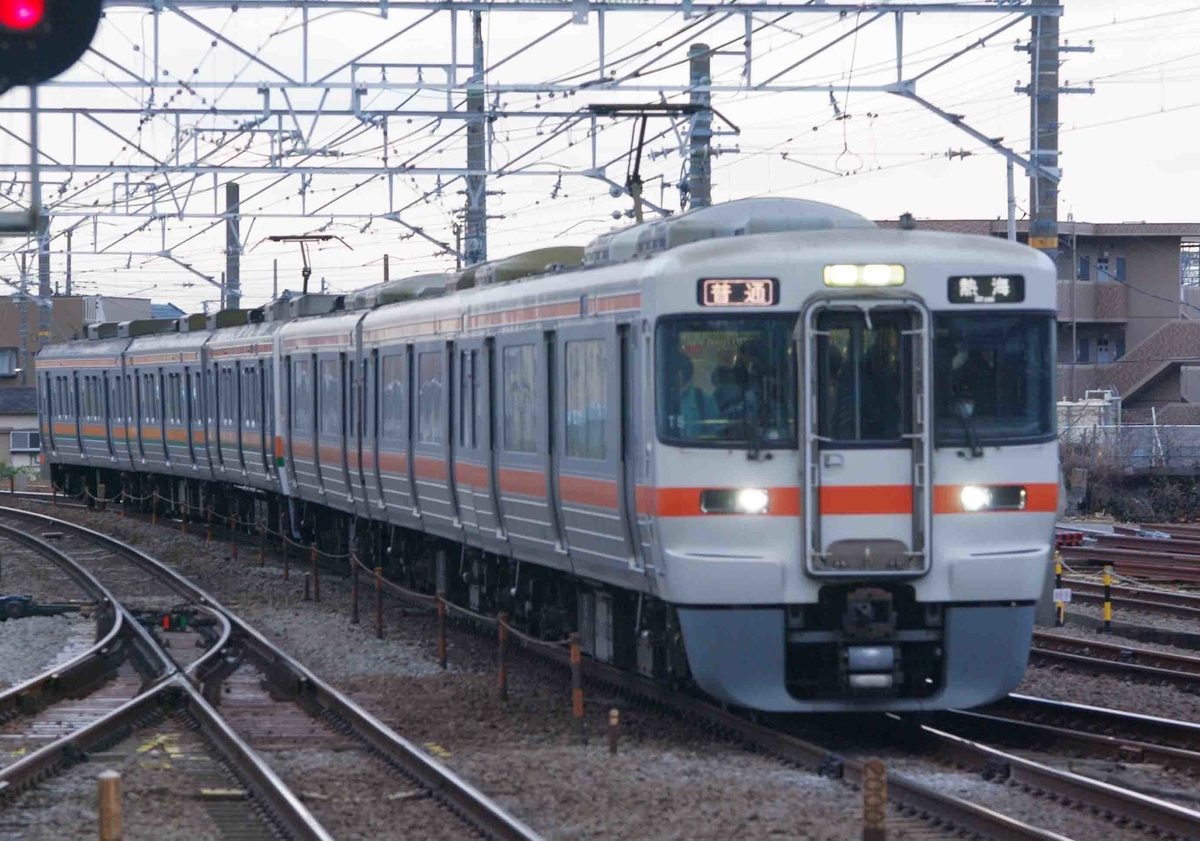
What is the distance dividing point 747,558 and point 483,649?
18.5 ft

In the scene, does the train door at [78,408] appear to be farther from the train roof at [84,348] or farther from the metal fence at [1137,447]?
the metal fence at [1137,447]

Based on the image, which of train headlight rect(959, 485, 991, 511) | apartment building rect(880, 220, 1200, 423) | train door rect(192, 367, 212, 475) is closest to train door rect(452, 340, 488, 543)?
train headlight rect(959, 485, 991, 511)

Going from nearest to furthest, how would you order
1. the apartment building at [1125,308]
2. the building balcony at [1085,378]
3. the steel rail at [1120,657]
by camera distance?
the steel rail at [1120,657]
the apartment building at [1125,308]
the building balcony at [1085,378]

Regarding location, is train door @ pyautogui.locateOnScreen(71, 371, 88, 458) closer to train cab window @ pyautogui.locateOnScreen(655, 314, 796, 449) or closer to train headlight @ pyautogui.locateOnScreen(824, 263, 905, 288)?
train cab window @ pyautogui.locateOnScreen(655, 314, 796, 449)

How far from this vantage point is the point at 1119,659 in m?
14.7

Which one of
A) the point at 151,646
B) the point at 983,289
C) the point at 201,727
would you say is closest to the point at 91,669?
the point at 151,646

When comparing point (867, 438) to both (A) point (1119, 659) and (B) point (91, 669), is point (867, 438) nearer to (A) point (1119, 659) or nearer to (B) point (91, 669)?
(A) point (1119, 659)

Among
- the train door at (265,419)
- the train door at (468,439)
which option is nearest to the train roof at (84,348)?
the train door at (265,419)

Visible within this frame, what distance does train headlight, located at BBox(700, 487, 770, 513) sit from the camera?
10.2 m

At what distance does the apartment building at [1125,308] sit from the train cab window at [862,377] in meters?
39.9

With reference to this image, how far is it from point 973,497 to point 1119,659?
4868 millimetres

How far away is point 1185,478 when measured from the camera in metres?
36.6

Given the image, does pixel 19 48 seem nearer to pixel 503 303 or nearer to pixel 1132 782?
pixel 1132 782

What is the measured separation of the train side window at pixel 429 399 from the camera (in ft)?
52.6
